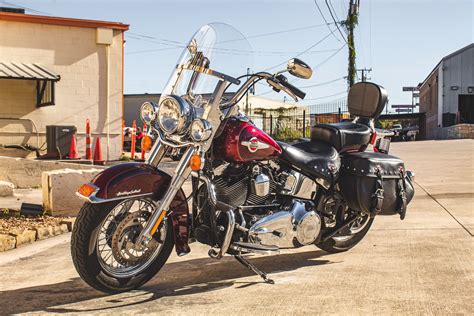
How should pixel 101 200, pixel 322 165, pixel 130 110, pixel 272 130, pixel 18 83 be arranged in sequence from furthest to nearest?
1. pixel 130 110
2. pixel 272 130
3. pixel 18 83
4. pixel 322 165
5. pixel 101 200

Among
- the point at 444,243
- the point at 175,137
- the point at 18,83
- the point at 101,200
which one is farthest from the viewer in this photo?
the point at 18,83

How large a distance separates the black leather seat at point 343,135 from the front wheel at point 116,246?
Result: 5.40ft

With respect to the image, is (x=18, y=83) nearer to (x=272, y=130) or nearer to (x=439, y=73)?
(x=272, y=130)

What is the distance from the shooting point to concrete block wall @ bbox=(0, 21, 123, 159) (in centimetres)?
1778

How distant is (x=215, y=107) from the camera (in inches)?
182

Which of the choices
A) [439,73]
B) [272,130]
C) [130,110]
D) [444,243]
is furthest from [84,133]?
[439,73]

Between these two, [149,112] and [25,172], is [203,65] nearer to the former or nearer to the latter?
[149,112]

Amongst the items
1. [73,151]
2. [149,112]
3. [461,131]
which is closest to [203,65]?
[149,112]

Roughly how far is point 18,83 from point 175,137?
1454 cm

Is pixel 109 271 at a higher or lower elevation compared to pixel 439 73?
lower

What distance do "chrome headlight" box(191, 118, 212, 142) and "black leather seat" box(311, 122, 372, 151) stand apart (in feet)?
4.76

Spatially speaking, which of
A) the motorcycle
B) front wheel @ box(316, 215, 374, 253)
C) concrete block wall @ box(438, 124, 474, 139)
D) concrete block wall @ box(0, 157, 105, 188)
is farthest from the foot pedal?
concrete block wall @ box(438, 124, 474, 139)

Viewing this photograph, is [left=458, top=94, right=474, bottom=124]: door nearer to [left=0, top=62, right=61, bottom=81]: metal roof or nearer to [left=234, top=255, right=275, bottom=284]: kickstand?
[left=0, top=62, right=61, bottom=81]: metal roof

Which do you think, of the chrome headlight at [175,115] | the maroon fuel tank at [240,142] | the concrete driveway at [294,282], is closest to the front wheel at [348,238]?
the concrete driveway at [294,282]
